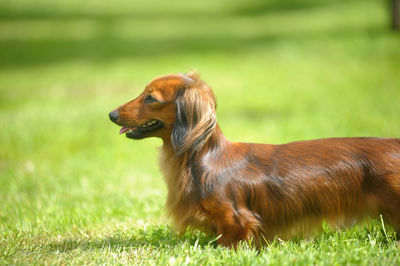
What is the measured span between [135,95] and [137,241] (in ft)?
24.5

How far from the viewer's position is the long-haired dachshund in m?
3.36

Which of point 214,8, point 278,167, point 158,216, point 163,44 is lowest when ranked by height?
point 158,216

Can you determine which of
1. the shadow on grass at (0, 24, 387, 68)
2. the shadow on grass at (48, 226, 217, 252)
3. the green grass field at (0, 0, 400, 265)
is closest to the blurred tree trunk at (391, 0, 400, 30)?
the shadow on grass at (0, 24, 387, 68)

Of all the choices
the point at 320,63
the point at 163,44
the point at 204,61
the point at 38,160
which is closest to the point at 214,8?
the point at 163,44

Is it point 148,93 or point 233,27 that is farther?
point 233,27

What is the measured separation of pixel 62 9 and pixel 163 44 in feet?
47.3

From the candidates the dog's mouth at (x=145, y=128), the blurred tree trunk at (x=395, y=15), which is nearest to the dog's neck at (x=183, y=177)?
the dog's mouth at (x=145, y=128)

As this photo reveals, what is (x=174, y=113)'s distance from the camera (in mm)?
3436

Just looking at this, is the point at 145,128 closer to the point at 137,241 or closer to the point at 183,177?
the point at 183,177

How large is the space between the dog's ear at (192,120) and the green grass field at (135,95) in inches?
22.0

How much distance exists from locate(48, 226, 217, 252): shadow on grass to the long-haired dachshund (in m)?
0.29

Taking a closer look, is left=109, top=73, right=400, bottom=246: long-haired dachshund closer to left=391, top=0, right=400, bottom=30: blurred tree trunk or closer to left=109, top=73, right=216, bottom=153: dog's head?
left=109, top=73, right=216, bottom=153: dog's head

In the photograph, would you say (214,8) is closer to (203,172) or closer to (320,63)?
(320,63)

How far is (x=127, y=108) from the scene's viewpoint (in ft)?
11.4
